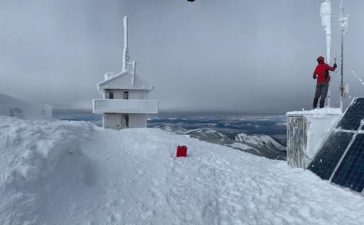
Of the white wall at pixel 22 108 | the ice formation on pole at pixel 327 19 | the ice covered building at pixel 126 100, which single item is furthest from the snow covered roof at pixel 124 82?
the ice formation on pole at pixel 327 19

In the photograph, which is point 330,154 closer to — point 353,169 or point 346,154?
point 346,154

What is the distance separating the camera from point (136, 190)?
A: 27.9ft

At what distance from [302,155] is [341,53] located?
4.80 meters

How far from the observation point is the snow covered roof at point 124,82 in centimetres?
3022

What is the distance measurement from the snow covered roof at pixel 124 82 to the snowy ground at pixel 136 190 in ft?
64.6

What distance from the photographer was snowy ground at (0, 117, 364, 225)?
680 cm

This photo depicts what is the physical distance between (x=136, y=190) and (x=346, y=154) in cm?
687

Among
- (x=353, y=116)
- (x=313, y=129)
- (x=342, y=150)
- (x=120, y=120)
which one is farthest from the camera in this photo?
(x=120, y=120)

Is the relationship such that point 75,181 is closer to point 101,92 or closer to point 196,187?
point 196,187

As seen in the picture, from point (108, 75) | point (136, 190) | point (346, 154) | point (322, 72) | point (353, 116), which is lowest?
point (136, 190)

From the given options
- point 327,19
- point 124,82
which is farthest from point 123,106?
point 327,19

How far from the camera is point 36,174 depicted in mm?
7238

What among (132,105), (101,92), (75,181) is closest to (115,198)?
(75,181)

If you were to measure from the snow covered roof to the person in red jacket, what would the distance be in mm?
20475
